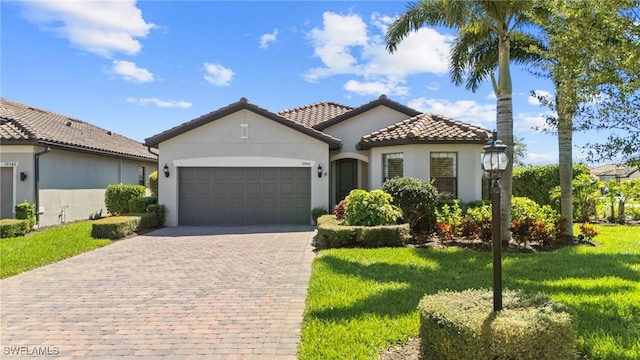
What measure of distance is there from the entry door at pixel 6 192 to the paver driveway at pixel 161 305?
6.56 metres

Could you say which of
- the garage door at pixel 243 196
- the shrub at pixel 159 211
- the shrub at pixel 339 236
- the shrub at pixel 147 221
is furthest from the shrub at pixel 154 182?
the shrub at pixel 339 236

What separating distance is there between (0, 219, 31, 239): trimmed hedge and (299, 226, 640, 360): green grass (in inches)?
421

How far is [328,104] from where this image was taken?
2323cm

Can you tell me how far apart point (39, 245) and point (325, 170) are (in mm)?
10313

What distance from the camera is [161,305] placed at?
6441 millimetres

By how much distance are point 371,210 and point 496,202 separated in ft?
24.8

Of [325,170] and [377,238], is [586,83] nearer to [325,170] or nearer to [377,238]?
[377,238]

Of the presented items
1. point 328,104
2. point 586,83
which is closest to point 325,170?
point 328,104

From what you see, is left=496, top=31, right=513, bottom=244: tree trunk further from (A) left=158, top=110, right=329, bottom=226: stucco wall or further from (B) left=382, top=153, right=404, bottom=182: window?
(A) left=158, top=110, right=329, bottom=226: stucco wall

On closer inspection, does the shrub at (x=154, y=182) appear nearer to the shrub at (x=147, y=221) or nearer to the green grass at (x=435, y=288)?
the shrub at (x=147, y=221)

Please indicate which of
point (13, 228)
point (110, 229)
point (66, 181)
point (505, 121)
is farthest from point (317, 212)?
point (66, 181)

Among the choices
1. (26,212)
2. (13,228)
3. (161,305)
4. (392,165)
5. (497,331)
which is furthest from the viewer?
(392,165)

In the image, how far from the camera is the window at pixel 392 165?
15.8 meters

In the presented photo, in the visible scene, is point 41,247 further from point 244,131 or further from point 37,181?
point 244,131
